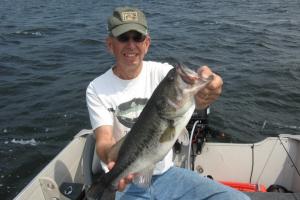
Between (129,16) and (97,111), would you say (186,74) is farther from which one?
(97,111)

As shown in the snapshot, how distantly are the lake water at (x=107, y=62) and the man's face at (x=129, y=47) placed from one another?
17.2 feet

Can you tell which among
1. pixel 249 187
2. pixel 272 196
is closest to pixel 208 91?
pixel 272 196

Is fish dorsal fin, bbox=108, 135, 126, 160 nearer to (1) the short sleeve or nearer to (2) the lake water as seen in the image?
(1) the short sleeve

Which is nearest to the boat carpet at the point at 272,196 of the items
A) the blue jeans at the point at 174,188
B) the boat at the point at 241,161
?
the boat at the point at 241,161

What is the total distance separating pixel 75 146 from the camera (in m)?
6.04

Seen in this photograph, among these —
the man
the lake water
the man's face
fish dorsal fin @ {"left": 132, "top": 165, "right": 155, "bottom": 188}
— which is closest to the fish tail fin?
fish dorsal fin @ {"left": 132, "top": 165, "right": 155, "bottom": 188}

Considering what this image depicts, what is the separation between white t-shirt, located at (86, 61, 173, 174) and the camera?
4555 mm

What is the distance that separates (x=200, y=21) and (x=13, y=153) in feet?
50.8

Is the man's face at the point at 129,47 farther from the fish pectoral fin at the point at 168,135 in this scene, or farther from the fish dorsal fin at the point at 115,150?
the fish pectoral fin at the point at 168,135

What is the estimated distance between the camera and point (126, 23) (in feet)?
14.2

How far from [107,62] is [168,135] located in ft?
43.5

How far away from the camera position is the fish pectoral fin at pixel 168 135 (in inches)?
133

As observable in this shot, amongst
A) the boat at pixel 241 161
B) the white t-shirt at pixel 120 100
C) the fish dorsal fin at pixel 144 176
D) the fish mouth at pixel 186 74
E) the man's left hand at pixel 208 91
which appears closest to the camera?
the fish mouth at pixel 186 74

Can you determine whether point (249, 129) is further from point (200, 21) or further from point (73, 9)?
point (73, 9)
